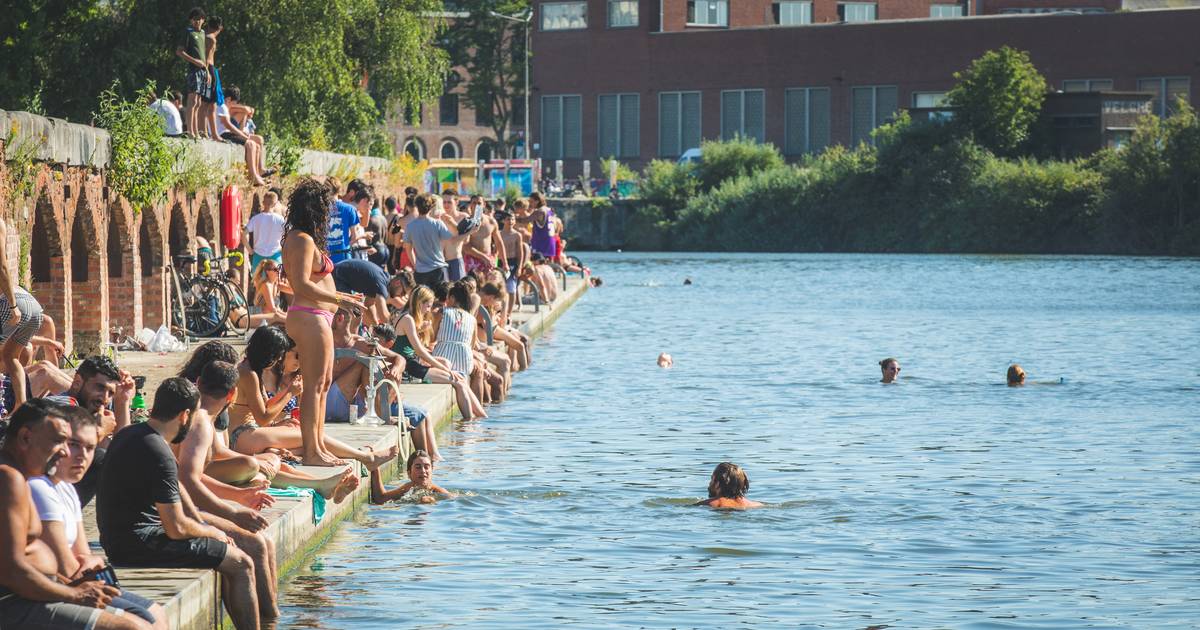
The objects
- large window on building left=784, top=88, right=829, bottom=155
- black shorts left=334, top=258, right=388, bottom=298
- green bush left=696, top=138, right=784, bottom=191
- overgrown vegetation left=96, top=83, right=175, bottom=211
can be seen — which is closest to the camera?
black shorts left=334, top=258, right=388, bottom=298

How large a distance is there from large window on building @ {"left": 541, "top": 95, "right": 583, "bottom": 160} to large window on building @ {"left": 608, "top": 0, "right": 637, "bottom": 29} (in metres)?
3.77

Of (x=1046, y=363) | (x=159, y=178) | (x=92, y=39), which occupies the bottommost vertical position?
(x=1046, y=363)

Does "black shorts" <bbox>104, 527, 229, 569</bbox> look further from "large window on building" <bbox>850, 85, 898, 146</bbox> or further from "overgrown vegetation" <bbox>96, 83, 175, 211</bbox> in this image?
"large window on building" <bbox>850, 85, 898, 146</bbox>

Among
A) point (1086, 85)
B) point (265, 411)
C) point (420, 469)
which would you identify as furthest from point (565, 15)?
point (265, 411)

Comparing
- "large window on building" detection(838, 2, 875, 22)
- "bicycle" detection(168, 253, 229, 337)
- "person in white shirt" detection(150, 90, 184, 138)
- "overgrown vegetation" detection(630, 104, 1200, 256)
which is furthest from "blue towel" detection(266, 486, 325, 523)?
"large window on building" detection(838, 2, 875, 22)

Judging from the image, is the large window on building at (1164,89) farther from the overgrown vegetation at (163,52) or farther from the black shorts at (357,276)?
the black shorts at (357,276)

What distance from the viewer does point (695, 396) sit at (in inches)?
964

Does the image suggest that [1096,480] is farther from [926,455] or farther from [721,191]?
[721,191]

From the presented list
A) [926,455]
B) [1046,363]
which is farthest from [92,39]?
[926,455]

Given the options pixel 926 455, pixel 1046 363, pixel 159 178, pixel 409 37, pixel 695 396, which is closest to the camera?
pixel 926 455

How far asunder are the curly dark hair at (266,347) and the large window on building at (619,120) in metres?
79.4

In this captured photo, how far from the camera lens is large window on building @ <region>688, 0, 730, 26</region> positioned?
91.6 metres

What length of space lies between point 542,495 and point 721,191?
69707 mm

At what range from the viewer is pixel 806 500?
15.1 metres
